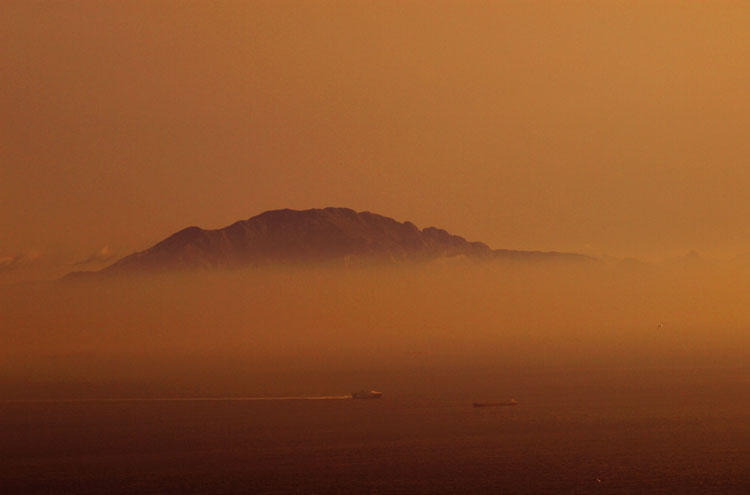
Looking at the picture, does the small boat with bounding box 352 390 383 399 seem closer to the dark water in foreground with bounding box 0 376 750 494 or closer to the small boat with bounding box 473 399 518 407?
the dark water in foreground with bounding box 0 376 750 494

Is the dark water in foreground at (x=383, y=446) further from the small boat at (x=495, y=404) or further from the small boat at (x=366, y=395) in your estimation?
the small boat at (x=366, y=395)

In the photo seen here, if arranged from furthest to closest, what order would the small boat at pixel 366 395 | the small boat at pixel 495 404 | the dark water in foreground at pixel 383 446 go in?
the small boat at pixel 366 395 → the small boat at pixel 495 404 → the dark water in foreground at pixel 383 446

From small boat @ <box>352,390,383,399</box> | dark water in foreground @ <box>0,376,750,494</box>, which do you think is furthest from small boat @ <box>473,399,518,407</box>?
small boat @ <box>352,390,383,399</box>

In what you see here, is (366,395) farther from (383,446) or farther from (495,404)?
(383,446)

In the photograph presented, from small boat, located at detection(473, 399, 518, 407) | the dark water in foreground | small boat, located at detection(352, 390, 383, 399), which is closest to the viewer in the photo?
the dark water in foreground

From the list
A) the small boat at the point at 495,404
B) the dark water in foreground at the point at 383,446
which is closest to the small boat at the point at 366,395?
the dark water in foreground at the point at 383,446

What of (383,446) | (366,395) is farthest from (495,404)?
(383,446)

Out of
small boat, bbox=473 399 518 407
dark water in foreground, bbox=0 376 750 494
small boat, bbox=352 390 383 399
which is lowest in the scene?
dark water in foreground, bbox=0 376 750 494

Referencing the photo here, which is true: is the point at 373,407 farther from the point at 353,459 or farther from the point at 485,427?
the point at 353,459

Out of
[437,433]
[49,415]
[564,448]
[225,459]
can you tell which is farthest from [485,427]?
[49,415]

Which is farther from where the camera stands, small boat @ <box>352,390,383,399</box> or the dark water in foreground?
small boat @ <box>352,390,383,399</box>
